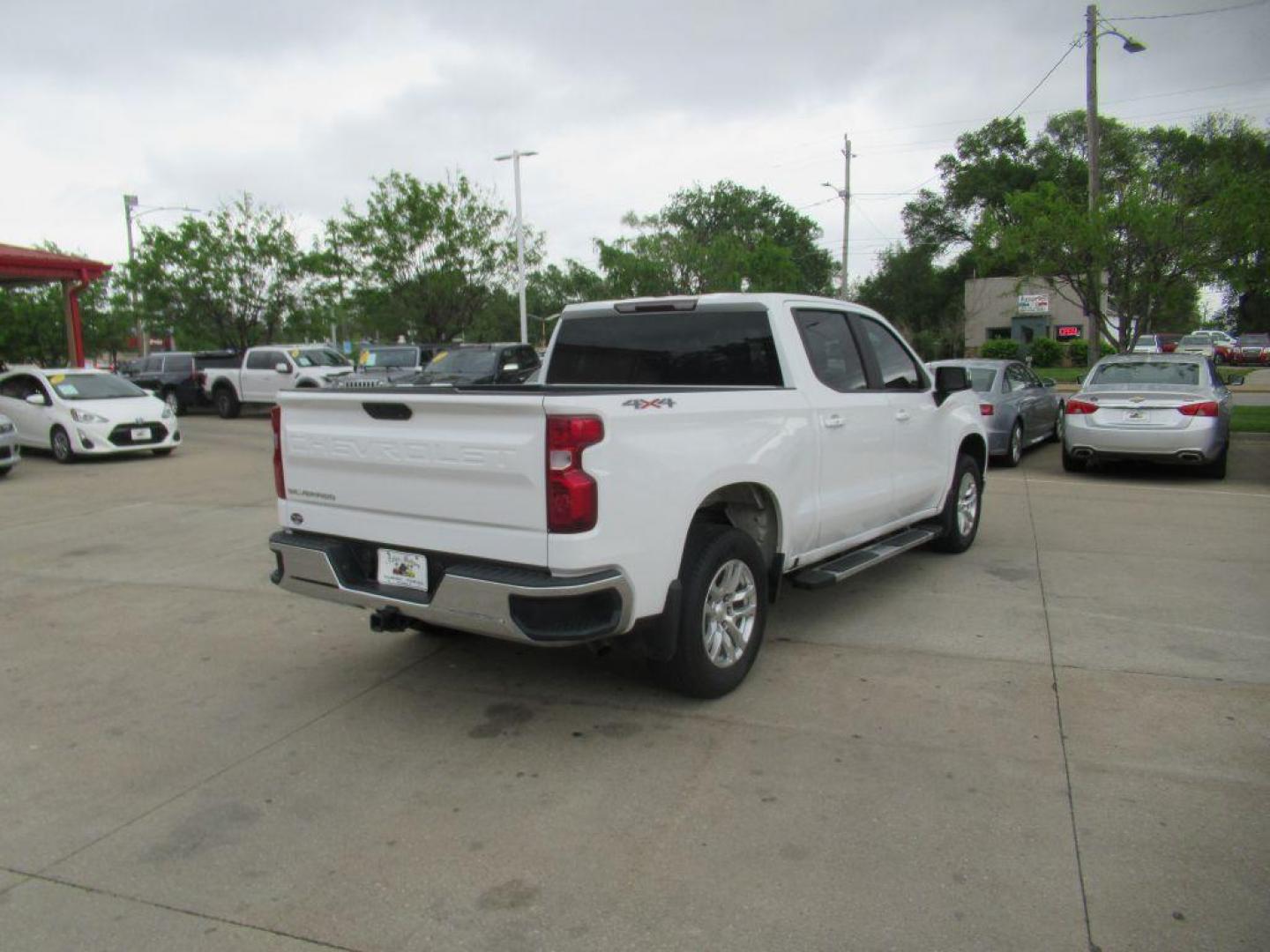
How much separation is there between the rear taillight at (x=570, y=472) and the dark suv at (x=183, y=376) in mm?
23533

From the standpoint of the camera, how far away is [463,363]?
18641mm

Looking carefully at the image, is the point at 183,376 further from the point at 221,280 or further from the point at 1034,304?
the point at 1034,304

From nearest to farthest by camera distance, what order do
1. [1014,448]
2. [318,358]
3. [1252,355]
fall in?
[1014,448]
[318,358]
[1252,355]

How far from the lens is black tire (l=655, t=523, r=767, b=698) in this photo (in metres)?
4.29

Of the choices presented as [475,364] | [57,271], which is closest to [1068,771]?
[475,364]

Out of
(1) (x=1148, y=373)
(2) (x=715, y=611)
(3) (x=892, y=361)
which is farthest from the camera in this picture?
(1) (x=1148, y=373)

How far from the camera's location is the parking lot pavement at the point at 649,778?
2.94 metres

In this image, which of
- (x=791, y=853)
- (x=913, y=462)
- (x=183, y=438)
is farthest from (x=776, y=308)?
(x=183, y=438)

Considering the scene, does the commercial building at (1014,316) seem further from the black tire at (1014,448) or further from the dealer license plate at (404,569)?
the dealer license plate at (404,569)

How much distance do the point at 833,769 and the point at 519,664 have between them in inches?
77.0

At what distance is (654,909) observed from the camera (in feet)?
9.70

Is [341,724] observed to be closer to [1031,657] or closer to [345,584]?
[345,584]

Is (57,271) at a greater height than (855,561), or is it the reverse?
(57,271)

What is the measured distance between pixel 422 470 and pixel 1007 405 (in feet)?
35.1
